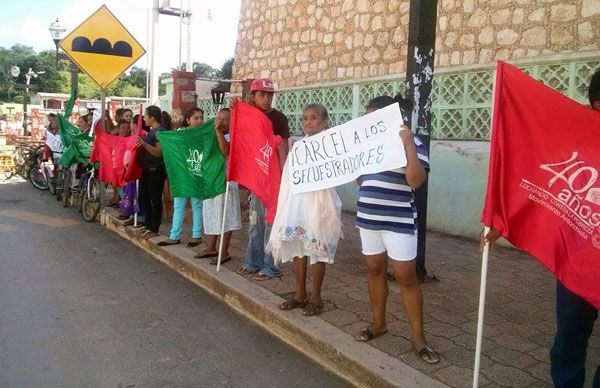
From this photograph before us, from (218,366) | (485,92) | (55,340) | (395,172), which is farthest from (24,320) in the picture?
(485,92)

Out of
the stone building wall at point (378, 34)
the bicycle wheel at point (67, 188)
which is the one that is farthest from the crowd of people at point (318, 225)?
the bicycle wheel at point (67, 188)

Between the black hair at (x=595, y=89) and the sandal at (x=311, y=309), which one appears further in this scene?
the sandal at (x=311, y=309)

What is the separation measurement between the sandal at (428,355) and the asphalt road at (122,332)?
567 millimetres

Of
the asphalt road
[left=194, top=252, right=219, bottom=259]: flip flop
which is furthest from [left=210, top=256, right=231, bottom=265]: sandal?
the asphalt road

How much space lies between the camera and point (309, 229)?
4.55 m

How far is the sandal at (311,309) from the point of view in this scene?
452cm

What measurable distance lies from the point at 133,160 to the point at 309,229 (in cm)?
408

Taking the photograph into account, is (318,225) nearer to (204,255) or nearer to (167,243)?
(204,255)

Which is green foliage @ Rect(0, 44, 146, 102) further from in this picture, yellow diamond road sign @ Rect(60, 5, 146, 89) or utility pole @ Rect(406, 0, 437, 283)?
utility pole @ Rect(406, 0, 437, 283)

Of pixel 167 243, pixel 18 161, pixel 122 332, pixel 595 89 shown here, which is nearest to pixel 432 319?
pixel 595 89

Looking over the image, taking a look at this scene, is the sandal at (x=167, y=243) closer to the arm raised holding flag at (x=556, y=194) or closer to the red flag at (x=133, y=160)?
the red flag at (x=133, y=160)

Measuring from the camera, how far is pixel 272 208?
525 centimetres

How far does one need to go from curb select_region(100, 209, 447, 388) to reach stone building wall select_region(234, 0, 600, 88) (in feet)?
15.7

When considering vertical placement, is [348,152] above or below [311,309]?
above
